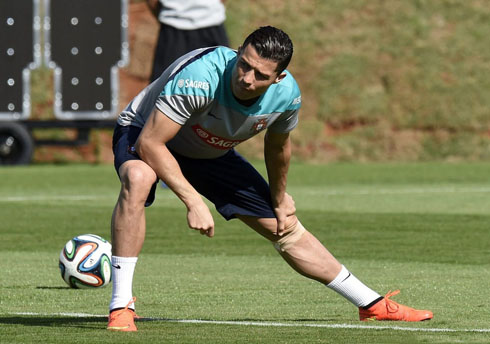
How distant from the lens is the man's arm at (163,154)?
18.3 ft

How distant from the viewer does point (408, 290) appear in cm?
743

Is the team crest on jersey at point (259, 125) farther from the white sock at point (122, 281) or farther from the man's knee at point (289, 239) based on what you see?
the white sock at point (122, 281)

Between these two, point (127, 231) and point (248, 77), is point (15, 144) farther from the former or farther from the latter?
point (248, 77)

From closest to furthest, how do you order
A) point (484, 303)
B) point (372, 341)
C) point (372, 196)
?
point (372, 341) < point (484, 303) < point (372, 196)

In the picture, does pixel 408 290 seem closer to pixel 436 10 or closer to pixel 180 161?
pixel 180 161

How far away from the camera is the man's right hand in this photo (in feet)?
17.9

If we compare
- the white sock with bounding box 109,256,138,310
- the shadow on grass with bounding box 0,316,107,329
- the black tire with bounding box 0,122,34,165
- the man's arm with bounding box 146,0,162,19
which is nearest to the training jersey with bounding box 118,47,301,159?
the white sock with bounding box 109,256,138,310

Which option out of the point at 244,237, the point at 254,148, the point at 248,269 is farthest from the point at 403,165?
the point at 248,269

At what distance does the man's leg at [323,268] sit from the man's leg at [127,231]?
2.61 feet

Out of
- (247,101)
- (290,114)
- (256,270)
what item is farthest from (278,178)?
(256,270)

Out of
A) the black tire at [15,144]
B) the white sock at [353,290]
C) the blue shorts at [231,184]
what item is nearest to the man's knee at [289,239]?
the blue shorts at [231,184]

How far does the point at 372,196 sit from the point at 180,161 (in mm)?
8593

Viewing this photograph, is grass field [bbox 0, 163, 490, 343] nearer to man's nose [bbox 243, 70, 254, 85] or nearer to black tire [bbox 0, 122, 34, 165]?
man's nose [bbox 243, 70, 254, 85]

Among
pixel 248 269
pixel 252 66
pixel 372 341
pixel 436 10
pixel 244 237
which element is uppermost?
pixel 252 66
